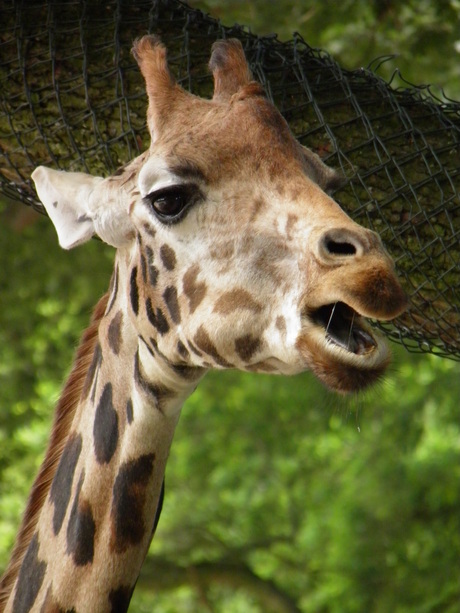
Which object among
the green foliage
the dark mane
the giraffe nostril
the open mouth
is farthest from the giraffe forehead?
the green foliage

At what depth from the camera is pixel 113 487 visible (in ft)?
12.1

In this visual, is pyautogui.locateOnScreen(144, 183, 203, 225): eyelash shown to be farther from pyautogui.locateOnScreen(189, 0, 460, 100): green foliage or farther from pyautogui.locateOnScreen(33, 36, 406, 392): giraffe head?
pyautogui.locateOnScreen(189, 0, 460, 100): green foliage

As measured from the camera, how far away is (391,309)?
2846mm

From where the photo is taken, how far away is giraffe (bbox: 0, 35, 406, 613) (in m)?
2.98

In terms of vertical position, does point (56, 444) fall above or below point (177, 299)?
below

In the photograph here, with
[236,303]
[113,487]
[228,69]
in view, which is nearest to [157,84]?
[228,69]

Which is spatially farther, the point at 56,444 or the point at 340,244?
the point at 56,444

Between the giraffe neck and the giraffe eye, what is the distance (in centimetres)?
42

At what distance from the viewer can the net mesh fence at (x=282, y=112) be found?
445cm

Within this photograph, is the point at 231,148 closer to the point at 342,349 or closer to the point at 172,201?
the point at 172,201

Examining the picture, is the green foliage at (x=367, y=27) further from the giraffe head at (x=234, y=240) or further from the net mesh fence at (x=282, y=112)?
the giraffe head at (x=234, y=240)

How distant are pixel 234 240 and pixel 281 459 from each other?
8493 mm

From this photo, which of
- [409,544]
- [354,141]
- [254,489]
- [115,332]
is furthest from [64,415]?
[254,489]

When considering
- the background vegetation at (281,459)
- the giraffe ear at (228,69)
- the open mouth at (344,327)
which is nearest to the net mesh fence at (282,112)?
the giraffe ear at (228,69)
